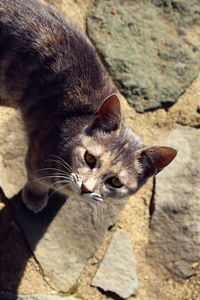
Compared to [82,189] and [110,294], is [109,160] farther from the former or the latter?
[110,294]

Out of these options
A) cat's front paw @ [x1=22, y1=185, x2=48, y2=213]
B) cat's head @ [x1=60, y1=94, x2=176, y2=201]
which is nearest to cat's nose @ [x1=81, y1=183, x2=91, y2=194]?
cat's head @ [x1=60, y1=94, x2=176, y2=201]

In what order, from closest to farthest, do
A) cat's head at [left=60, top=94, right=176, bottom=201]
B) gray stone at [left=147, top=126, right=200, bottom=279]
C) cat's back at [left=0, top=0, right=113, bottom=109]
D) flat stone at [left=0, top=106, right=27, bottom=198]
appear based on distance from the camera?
cat's head at [left=60, top=94, right=176, bottom=201] < cat's back at [left=0, top=0, right=113, bottom=109] < flat stone at [left=0, top=106, right=27, bottom=198] < gray stone at [left=147, top=126, right=200, bottom=279]

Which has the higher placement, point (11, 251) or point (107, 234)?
point (107, 234)

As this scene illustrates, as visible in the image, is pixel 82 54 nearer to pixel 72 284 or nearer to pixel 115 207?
pixel 115 207

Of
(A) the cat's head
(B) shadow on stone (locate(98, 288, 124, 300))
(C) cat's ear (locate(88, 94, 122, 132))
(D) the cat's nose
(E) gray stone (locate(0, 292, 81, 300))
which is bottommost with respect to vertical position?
(E) gray stone (locate(0, 292, 81, 300))

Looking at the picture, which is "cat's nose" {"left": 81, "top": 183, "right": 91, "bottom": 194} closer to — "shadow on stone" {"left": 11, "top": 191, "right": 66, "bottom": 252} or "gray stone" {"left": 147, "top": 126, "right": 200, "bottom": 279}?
"shadow on stone" {"left": 11, "top": 191, "right": 66, "bottom": 252}

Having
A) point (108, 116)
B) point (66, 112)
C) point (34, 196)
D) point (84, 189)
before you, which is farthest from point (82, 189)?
point (34, 196)

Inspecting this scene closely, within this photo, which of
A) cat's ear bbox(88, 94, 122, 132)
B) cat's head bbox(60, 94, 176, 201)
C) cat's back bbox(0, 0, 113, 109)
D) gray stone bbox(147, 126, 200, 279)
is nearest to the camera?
cat's ear bbox(88, 94, 122, 132)

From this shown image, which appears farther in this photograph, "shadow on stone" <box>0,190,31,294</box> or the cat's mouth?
"shadow on stone" <box>0,190,31,294</box>

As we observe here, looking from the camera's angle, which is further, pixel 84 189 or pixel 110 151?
pixel 110 151
